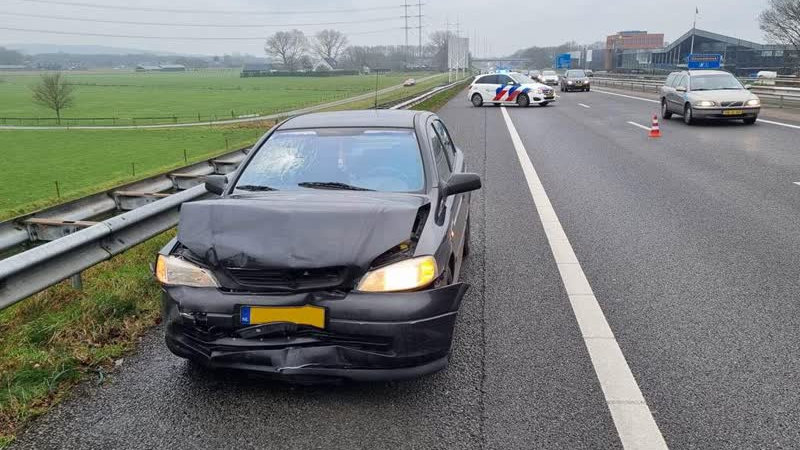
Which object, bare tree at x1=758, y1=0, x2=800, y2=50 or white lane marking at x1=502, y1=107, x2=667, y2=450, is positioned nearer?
white lane marking at x1=502, y1=107, x2=667, y2=450

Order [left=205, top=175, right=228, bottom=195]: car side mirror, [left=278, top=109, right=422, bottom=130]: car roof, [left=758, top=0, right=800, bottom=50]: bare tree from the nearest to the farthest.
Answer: [left=205, top=175, right=228, bottom=195]: car side mirror → [left=278, top=109, right=422, bottom=130]: car roof → [left=758, top=0, right=800, bottom=50]: bare tree

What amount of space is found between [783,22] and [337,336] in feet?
255

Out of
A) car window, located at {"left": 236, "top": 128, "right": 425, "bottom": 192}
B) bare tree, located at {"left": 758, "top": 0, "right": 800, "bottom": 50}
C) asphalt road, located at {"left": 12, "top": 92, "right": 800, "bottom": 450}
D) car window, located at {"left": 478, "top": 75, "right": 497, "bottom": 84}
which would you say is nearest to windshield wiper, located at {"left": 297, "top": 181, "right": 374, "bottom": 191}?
car window, located at {"left": 236, "top": 128, "right": 425, "bottom": 192}

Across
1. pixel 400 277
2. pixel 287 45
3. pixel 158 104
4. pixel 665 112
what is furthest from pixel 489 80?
pixel 287 45

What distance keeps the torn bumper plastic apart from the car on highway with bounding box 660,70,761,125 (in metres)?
18.1

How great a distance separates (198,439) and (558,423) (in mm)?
1746

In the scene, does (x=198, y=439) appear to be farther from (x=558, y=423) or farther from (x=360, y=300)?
(x=558, y=423)

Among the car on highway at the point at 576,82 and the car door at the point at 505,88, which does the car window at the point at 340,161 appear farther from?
the car on highway at the point at 576,82

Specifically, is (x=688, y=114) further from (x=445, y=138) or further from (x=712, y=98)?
(x=445, y=138)

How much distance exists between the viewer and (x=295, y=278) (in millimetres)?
3312

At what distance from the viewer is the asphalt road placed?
3.09m

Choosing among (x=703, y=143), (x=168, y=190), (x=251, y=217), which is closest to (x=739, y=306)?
(x=251, y=217)

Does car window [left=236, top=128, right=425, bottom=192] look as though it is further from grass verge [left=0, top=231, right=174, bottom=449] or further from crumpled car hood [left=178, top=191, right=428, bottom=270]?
grass verge [left=0, top=231, right=174, bottom=449]

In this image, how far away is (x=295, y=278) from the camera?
3.31m
